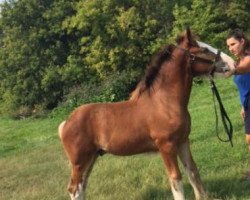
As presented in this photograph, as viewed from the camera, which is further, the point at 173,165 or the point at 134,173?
the point at 134,173

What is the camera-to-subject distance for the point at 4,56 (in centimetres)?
2664

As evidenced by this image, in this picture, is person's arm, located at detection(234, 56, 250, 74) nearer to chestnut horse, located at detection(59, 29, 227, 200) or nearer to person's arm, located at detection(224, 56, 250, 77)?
person's arm, located at detection(224, 56, 250, 77)

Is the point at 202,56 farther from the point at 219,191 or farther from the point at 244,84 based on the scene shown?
the point at 219,191

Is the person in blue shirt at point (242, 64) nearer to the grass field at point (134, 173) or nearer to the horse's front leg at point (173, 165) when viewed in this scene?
the grass field at point (134, 173)

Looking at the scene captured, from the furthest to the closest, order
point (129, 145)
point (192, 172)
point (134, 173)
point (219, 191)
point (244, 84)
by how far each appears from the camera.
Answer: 1. point (134, 173)
2. point (219, 191)
3. point (244, 84)
4. point (192, 172)
5. point (129, 145)

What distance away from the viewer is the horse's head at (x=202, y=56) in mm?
5430

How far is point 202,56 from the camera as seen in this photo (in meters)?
5.43

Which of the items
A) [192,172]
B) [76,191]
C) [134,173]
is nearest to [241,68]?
[192,172]

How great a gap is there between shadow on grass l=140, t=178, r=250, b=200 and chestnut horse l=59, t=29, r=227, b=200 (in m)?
0.36

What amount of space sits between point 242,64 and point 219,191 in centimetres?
180

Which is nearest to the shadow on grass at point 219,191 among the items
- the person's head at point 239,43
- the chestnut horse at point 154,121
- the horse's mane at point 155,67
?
the chestnut horse at point 154,121

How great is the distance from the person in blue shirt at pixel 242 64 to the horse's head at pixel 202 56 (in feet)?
0.52

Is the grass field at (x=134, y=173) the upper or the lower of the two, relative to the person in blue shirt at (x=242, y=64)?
lower

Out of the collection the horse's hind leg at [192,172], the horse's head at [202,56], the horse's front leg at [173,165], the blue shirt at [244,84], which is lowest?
the horse's hind leg at [192,172]
